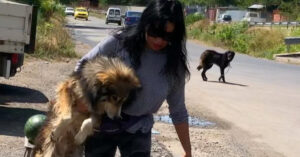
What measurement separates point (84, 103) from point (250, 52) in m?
34.3

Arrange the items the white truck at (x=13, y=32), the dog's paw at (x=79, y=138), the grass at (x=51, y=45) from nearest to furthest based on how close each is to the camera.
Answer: the dog's paw at (x=79, y=138), the white truck at (x=13, y=32), the grass at (x=51, y=45)

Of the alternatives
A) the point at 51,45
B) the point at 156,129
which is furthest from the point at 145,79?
the point at 51,45

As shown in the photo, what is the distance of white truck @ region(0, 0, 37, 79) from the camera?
9.26 m

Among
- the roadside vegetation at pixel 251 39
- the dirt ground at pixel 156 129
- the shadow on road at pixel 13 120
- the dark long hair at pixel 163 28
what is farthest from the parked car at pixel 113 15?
the dark long hair at pixel 163 28

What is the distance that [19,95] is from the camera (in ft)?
38.8

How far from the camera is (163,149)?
8172 millimetres

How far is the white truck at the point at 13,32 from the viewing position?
9258 mm

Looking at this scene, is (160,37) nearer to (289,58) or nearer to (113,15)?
(289,58)

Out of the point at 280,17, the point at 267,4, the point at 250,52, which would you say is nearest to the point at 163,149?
the point at 250,52

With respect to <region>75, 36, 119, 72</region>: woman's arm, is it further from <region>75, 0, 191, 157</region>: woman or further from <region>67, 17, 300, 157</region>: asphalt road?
<region>67, 17, 300, 157</region>: asphalt road

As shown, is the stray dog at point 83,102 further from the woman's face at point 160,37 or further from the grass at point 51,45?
the grass at point 51,45

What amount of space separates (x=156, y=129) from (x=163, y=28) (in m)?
6.39

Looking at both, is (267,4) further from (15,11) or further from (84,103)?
(84,103)

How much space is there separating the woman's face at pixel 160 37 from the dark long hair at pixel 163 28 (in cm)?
2
